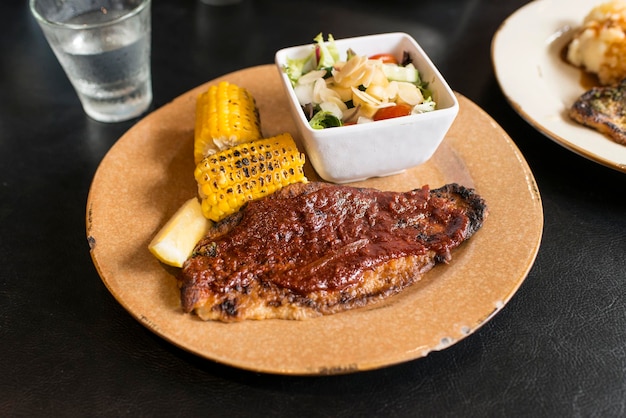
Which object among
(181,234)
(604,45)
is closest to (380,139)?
(181,234)

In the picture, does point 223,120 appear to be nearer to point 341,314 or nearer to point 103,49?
point 103,49

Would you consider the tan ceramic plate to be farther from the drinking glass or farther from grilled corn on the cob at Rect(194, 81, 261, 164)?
the drinking glass

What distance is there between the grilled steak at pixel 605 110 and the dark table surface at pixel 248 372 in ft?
0.57

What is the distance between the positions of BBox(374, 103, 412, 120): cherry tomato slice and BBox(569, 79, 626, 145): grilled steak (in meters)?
0.90

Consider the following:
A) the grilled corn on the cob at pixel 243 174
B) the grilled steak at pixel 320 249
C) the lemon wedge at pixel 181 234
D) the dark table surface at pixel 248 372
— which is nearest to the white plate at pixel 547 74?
the dark table surface at pixel 248 372

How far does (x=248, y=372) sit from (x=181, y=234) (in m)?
0.56

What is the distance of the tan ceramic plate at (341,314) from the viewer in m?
1.67

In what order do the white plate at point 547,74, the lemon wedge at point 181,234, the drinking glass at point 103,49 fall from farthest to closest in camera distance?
1. the drinking glass at point 103,49
2. the white plate at point 547,74
3. the lemon wedge at point 181,234

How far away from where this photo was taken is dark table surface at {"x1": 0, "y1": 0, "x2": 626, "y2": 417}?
5.73 ft

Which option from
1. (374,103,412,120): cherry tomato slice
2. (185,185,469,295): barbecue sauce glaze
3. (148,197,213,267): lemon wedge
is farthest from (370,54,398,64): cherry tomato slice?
(148,197,213,267): lemon wedge

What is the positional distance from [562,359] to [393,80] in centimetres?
128

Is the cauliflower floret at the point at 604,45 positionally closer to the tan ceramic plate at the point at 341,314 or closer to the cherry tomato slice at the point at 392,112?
the tan ceramic plate at the point at 341,314

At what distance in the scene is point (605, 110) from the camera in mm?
2547

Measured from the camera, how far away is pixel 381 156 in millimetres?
2221
